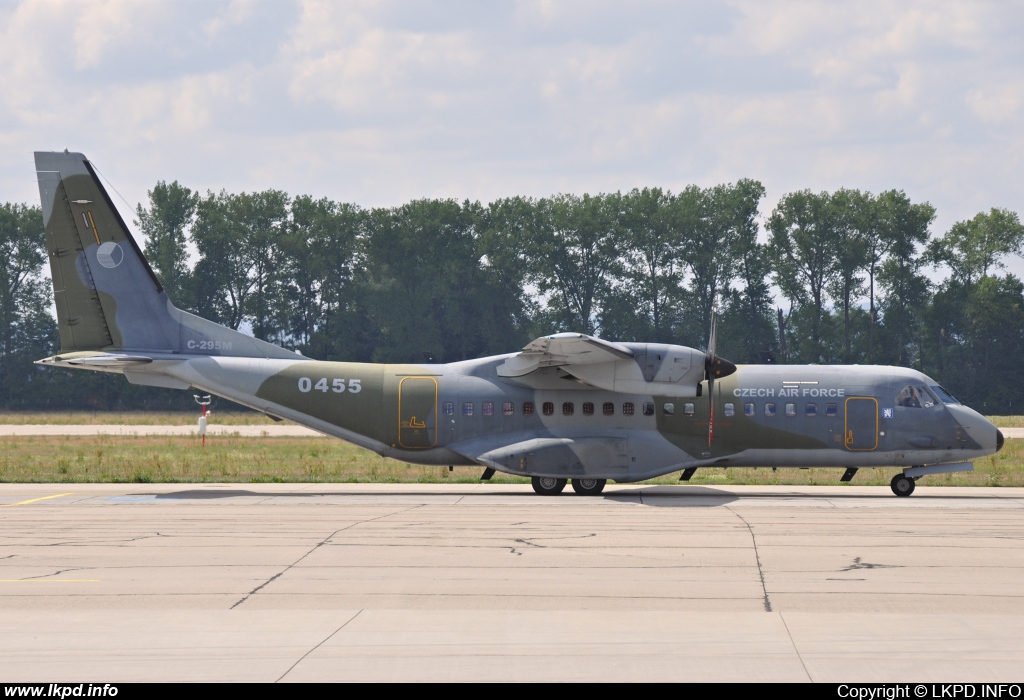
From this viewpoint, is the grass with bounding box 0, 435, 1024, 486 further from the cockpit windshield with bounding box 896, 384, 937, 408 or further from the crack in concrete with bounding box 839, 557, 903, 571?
the crack in concrete with bounding box 839, 557, 903, 571

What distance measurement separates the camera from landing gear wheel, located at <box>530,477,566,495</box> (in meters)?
24.5

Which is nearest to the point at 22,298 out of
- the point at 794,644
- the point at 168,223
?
the point at 168,223

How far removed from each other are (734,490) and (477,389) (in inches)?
291

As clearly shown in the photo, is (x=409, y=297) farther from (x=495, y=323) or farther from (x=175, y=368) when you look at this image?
(x=175, y=368)

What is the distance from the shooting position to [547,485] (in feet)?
80.6

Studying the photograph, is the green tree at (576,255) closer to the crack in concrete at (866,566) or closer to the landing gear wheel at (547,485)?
the landing gear wheel at (547,485)

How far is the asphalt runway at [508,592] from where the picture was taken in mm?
8930

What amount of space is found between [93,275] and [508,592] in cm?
1742

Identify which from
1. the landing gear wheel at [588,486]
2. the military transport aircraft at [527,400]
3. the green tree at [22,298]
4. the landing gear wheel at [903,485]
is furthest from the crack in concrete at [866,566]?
the green tree at [22,298]

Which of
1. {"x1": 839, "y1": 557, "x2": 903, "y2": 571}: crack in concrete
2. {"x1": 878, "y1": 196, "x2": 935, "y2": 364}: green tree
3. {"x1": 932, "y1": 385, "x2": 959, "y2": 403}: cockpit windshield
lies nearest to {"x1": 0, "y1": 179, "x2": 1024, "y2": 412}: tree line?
{"x1": 878, "y1": 196, "x2": 935, "y2": 364}: green tree

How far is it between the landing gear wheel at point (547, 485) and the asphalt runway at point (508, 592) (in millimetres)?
2875

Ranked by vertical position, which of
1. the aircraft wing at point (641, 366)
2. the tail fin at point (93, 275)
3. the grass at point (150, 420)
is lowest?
the grass at point (150, 420)

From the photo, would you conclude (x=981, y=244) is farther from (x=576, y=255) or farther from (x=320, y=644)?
(x=320, y=644)

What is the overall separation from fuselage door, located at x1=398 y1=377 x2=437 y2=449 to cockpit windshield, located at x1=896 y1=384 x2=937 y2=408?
1138 centimetres
